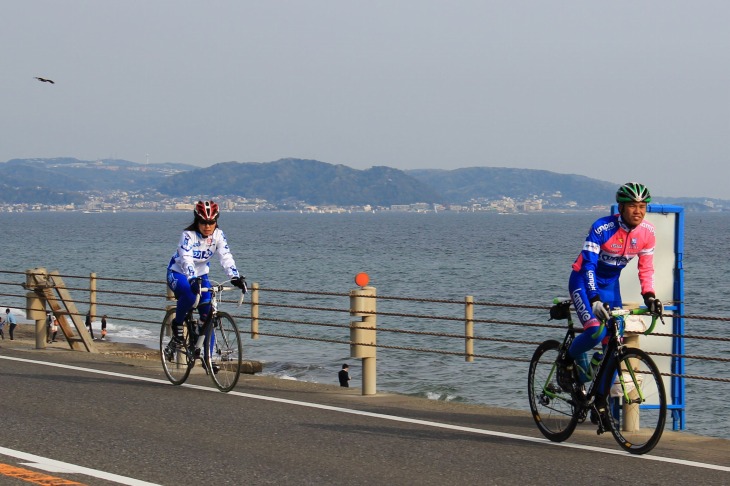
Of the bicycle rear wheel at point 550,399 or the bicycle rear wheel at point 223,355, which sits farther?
the bicycle rear wheel at point 223,355

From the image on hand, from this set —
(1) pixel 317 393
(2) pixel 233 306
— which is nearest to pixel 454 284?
(2) pixel 233 306

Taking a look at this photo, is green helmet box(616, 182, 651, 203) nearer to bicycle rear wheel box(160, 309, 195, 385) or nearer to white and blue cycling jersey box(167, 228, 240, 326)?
white and blue cycling jersey box(167, 228, 240, 326)

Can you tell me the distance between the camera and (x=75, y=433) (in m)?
8.17

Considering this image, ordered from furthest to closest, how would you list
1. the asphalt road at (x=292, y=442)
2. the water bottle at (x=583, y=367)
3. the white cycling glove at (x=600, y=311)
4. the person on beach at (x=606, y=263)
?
the water bottle at (x=583, y=367)
the person on beach at (x=606, y=263)
the white cycling glove at (x=600, y=311)
the asphalt road at (x=292, y=442)

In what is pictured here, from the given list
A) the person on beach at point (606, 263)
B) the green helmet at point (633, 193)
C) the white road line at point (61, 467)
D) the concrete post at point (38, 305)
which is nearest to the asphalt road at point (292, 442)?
the white road line at point (61, 467)

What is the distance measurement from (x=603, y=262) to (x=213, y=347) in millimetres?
4636

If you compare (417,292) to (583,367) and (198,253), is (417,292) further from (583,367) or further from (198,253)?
(583,367)

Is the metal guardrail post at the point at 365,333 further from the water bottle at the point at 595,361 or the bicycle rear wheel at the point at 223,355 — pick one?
the water bottle at the point at 595,361

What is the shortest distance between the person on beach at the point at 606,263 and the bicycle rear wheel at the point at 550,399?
0.20 metres

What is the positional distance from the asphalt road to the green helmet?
1936 mm

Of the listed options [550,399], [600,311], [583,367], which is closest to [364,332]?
[550,399]

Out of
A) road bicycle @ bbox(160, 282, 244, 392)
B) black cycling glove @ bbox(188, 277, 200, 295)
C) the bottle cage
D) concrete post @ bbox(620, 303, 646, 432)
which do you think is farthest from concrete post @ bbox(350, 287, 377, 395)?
concrete post @ bbox(620, 303, 646, 432)

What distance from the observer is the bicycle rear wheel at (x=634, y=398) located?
24.4ft

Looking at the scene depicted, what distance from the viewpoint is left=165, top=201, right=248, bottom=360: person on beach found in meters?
10.8
